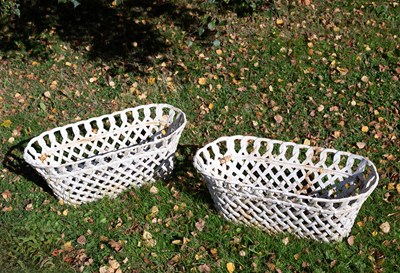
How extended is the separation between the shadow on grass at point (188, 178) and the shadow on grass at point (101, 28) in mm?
1769

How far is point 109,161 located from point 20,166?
1025mm

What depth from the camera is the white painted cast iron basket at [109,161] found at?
4129 millimetres

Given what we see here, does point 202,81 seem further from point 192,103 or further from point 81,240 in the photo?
point 81,240

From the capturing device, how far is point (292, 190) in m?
4.32

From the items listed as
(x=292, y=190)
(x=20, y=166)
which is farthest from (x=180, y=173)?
Result: (x=20, y=166)

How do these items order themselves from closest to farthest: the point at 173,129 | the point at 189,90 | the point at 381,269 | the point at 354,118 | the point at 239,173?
the point at 381,269 < the point at 239,173 < the point at 173,129 < the point at 354,118 < the point at 189,90

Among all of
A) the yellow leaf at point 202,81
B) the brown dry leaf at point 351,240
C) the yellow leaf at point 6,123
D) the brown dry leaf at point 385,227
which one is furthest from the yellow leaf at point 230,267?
the yellow leaf at point 6,123

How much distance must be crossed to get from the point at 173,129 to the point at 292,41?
2450 mm

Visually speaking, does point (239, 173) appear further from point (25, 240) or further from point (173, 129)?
point (25, 240)

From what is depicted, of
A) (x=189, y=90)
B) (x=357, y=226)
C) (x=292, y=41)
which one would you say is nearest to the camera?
(x=357, y=226)

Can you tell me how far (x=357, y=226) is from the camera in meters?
4.07

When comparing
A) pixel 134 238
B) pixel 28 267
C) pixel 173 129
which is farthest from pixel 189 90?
pixel 28 267

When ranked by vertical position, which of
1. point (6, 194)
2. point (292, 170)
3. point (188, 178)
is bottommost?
point (6, 194)

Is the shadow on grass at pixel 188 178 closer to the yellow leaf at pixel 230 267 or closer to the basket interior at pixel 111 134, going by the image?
the basket interior at pixel 111 134
